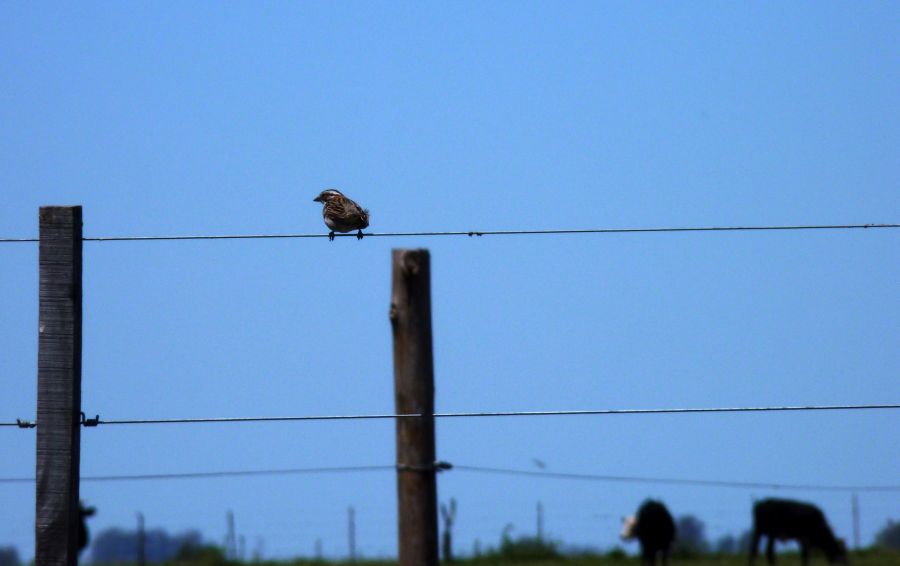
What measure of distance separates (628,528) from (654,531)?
77.2 inches

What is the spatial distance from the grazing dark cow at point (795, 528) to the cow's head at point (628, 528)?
168cm

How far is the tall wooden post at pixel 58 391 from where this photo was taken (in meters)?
7.60

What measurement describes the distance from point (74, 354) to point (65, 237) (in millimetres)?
602

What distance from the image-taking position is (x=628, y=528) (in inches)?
878

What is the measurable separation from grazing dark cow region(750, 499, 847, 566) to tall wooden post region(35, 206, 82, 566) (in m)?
14.7

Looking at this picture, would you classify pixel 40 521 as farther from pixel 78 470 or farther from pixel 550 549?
pixel 550 549

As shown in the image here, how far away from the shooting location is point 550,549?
20719 mm

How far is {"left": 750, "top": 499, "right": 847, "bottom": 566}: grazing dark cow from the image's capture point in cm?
2112

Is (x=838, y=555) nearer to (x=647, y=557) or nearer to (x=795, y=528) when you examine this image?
(x=795, y=528)

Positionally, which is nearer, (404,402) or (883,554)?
(404,402)

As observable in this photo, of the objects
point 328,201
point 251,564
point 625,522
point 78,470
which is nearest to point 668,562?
point 625,522

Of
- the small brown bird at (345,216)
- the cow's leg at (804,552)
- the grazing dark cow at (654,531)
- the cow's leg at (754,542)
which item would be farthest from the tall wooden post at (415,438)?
the cow's leg at (804,552)

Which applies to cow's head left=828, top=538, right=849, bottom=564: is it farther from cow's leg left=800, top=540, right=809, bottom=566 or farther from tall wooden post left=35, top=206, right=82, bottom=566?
tall wooden post left=35, top=206, right=82, bottom=566

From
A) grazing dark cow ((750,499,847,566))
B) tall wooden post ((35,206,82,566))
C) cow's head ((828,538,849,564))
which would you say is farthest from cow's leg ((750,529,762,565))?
tall wooden post ((35,206,82,566))
